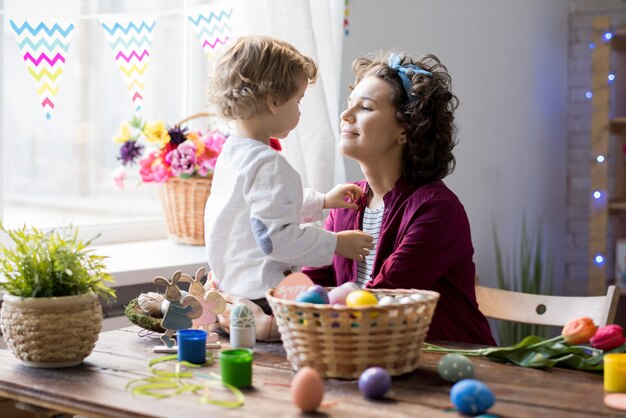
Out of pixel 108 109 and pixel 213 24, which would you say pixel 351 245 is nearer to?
pixel 213 24

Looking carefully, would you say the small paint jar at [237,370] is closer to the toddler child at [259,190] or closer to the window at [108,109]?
the toddler child at [259,190]

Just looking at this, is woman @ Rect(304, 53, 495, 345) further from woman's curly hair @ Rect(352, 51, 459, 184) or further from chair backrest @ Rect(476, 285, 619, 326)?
chair backrest @ Rect(476, 285, 619, 326)

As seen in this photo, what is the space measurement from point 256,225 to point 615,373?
2.28 ft

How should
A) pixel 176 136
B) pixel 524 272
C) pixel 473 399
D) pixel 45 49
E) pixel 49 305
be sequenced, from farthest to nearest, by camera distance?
1. pixel 524 272
2. pixel 176 136
3. pixel 45 49
4. pixel 49 305
5. pixel 473 399

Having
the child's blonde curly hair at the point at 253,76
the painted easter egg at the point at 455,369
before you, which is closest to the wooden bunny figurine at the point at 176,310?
the child's blonde curly hair at the point at 253,76

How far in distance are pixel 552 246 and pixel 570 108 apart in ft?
2.18

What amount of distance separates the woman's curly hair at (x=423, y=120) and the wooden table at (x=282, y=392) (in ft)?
1.97

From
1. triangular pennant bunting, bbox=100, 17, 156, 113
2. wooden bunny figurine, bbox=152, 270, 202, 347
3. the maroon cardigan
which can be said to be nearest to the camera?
wooden bunny figurine, bbox=152, 270, 202, 347

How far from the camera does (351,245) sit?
1.82 metres

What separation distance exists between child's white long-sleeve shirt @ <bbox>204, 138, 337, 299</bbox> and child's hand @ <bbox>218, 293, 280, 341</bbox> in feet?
0.07

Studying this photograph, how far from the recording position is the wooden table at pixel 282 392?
1309mm

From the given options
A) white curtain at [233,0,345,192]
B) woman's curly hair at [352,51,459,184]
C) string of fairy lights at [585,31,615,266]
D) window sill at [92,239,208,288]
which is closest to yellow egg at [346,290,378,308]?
woman's curly hair at [352,51,459,184]

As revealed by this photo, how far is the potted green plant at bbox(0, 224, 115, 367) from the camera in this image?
5.03ft

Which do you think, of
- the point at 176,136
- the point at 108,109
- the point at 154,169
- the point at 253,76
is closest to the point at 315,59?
the point at 176,136
